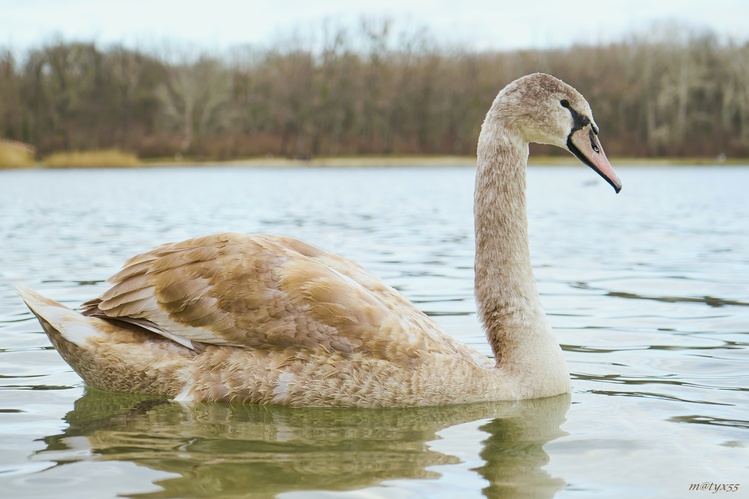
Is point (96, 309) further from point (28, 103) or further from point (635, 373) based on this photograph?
point (28, 103)

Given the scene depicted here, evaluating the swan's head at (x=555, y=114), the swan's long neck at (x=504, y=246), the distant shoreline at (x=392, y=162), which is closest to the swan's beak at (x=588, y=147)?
the swan's head at (x=555, y=114)

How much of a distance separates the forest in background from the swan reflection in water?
66785mm

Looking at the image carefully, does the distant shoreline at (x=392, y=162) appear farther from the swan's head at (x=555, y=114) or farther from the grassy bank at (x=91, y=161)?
the swan's head at (x=555, y=114)

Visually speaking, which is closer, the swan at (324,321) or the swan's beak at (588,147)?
the swan at (324,321)

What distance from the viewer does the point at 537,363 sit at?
18.1 feet

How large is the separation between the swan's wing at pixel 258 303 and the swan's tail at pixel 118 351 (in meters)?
0.11

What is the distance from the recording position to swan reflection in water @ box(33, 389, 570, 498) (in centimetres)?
409

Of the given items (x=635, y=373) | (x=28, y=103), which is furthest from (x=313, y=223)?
(x=28, y=103)

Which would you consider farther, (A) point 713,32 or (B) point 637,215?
(A) point 713,32

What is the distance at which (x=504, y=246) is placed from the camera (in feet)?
18.4

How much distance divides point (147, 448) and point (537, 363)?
2.21 m

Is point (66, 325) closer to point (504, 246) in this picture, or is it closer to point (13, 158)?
point (504, 246)

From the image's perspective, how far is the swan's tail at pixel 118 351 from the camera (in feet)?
17.7

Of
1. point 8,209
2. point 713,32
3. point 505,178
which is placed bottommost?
point 8,209
